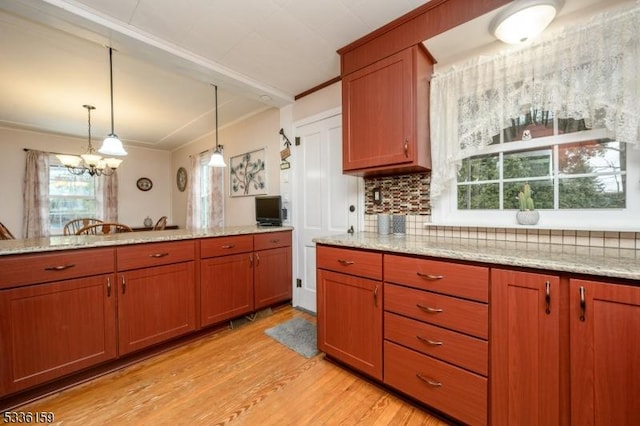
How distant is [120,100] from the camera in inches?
124

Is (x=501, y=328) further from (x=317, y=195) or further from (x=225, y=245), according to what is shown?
(x=225, y=245)

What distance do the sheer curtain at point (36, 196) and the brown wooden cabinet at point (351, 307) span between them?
5351mm

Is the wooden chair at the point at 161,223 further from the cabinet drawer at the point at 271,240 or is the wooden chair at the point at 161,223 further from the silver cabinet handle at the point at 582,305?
the silver cabinet handle at the point at 582,305

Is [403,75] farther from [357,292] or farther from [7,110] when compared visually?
[7,110]

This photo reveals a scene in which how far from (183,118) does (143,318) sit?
3034 millimetres

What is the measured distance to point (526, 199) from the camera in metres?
1.52

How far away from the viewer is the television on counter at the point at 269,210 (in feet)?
9.61

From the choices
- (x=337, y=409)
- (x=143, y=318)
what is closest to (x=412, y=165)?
(x=337, y=409)

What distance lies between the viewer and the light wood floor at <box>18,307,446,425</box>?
1.36 meters

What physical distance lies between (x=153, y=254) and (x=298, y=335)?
135cm

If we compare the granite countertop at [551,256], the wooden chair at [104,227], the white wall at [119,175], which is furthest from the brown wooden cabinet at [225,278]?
the white wall at [119,175]

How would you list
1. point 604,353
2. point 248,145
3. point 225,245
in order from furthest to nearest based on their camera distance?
1. point 248,145
2. point 225,245
3. point 604,353

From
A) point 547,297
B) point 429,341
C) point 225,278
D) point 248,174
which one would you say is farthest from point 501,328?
point 248,174

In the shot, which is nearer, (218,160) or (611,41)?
(611,41)
